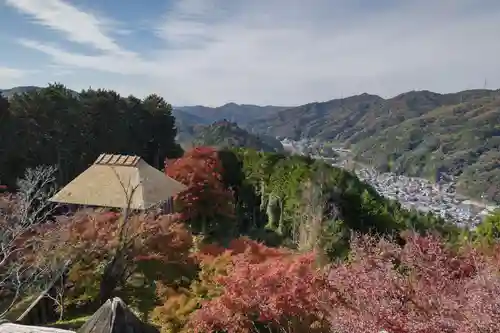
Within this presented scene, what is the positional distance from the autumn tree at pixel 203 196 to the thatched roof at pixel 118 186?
527mm

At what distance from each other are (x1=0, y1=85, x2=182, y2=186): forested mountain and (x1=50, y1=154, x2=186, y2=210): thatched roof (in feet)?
14.4

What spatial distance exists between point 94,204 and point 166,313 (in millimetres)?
8595

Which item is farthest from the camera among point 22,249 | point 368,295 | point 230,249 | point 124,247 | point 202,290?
point 124,247

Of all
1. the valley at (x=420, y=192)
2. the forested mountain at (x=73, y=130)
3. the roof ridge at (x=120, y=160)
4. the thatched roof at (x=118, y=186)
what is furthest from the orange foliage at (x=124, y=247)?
the valley at (x=420, y=192)

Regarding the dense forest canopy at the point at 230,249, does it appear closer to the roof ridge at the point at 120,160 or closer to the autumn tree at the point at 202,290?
the autumn tree at the point at 202,290

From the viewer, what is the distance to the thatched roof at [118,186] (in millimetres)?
15450

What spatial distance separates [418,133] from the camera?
Answer: 120 meters

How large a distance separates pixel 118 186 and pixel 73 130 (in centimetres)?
894

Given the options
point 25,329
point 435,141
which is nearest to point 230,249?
point 25,329

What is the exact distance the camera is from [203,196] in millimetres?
16906

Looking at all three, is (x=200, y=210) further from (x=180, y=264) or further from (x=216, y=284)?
(x=216, y=284)

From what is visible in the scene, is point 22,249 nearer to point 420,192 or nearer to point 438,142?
point 420,192

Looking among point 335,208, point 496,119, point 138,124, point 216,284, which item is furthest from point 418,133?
point 216,284

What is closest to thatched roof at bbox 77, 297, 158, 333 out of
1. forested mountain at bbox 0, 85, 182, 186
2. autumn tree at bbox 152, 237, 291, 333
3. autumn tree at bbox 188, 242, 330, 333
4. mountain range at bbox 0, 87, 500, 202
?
autumn tree at bbox 188, 242, 330, 333
